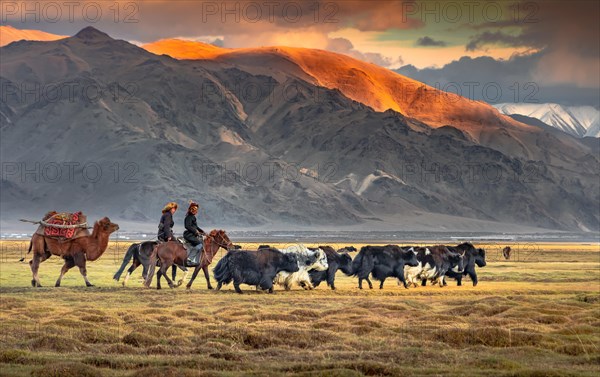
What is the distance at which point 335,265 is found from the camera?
1788 inches

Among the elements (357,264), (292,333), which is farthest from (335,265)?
(292,333)

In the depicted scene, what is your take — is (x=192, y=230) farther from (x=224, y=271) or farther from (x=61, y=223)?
(x=61, y=223)

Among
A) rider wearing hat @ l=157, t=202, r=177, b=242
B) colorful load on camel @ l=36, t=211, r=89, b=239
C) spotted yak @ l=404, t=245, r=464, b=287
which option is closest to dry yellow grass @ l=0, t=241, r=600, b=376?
colorful load on camel @ l=36, t=211, r=89, b=239

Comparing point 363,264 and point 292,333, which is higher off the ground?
point 363,264

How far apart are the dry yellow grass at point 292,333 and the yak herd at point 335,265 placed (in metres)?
1.03

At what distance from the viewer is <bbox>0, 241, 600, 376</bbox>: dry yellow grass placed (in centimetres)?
2203

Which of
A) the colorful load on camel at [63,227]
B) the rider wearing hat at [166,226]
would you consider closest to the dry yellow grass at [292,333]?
the colorful load on camel at [63,227]

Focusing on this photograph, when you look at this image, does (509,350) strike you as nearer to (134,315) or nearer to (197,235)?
(134,315)

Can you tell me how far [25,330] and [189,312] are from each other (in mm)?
5949

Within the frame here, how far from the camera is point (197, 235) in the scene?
42.2 meters

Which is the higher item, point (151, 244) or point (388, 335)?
point (151, 244)

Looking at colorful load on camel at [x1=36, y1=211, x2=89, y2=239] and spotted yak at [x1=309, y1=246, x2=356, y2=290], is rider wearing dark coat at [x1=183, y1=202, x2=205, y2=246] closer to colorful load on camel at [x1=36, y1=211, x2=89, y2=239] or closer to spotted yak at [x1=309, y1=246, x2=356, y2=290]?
colorful load on camel at [x1=36, y1=211, x2=89, y2=239]

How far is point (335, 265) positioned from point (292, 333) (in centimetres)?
1802

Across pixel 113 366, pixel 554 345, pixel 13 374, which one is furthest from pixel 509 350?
pixel 13 374
